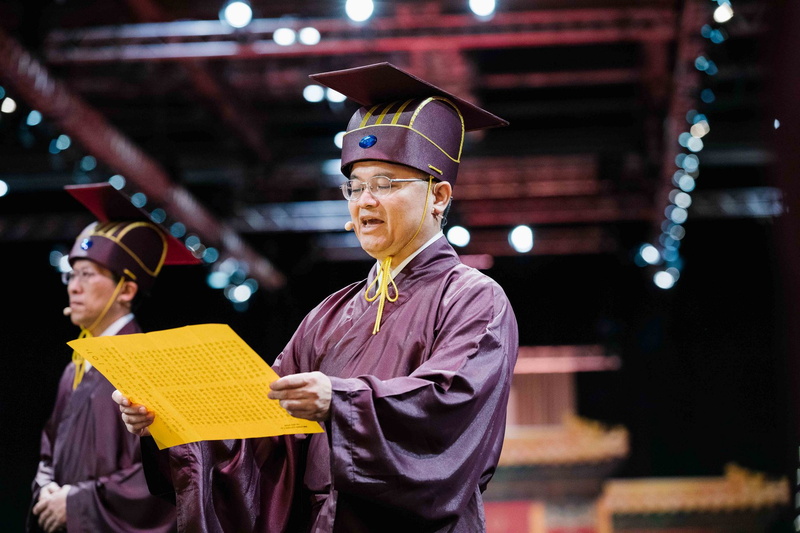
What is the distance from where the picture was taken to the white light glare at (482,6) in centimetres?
624

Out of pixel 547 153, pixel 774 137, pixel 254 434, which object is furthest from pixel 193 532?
pixel 547 153

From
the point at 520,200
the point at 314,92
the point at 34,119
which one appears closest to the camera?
the point at 34,119

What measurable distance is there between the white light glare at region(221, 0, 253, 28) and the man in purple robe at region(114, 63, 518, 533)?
4.19 m

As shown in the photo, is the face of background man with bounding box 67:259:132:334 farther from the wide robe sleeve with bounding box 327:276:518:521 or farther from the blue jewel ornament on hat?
the wide robe sleeve with bounding box 327:276:518:521

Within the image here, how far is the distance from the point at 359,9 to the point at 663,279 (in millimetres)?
5423

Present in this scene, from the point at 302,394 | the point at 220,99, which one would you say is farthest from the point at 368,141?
the point at 220,99

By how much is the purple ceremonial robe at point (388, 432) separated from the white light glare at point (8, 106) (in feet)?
16.9

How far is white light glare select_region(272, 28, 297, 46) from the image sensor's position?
6.50 meters

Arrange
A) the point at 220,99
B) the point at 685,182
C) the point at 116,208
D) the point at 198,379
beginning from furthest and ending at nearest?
the point at 685,182, the point at 220,99, the point at 116,208, the point at 198,379

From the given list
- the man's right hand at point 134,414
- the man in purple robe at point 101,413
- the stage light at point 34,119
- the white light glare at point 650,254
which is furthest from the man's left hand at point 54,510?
the white light glare at point 650,254

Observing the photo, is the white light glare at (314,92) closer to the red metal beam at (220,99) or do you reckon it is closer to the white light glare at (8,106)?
the red metal beam at (220,99)

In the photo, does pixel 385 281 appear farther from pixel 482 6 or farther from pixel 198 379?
pixel 482 6

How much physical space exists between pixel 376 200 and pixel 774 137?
42.8 inches

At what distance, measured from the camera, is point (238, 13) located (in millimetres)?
6379
